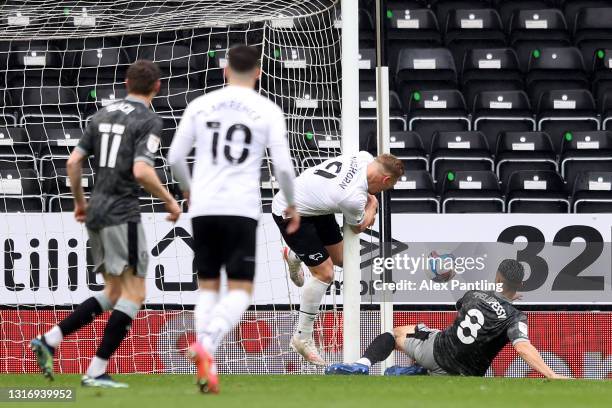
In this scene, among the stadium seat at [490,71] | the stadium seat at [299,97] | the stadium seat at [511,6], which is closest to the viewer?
the stadium seat at [299,97]

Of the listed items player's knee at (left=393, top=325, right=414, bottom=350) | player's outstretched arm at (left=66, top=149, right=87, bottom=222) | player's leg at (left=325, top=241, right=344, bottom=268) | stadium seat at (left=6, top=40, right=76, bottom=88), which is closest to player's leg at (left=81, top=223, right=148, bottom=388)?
player's outstretched arm at (left=66, top=149, right=87, bottom=222)

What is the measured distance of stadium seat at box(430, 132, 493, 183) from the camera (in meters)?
14.0

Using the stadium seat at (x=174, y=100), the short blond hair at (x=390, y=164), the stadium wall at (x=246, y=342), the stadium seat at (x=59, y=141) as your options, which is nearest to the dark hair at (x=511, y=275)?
the short blond hair at (x=390, y=164)

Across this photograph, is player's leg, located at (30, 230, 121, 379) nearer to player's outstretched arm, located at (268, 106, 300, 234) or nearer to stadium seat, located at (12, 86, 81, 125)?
player's outstretched arm, located at (268, 106, 300, 234)

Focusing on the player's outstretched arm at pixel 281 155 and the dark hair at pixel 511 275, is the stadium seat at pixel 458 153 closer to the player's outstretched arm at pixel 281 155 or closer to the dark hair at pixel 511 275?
the dark hair at pixel 511 275

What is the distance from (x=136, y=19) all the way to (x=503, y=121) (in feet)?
16.4

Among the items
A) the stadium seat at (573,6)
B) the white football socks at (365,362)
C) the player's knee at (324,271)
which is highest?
the stadium seat at (573,6)

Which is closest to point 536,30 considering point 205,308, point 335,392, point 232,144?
point 335,392

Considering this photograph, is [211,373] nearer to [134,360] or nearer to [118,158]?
[118,158]

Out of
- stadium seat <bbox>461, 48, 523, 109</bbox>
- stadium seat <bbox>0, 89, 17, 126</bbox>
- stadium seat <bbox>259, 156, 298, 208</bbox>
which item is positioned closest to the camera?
stadium seat <bbox>259, 156, 298, 208</bbox>

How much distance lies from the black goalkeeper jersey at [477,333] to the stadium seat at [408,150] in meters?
4.28

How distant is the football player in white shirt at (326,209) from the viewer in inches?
364

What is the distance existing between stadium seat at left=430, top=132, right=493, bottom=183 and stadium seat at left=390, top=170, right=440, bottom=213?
1.34 feet

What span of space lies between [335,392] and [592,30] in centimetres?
1046
